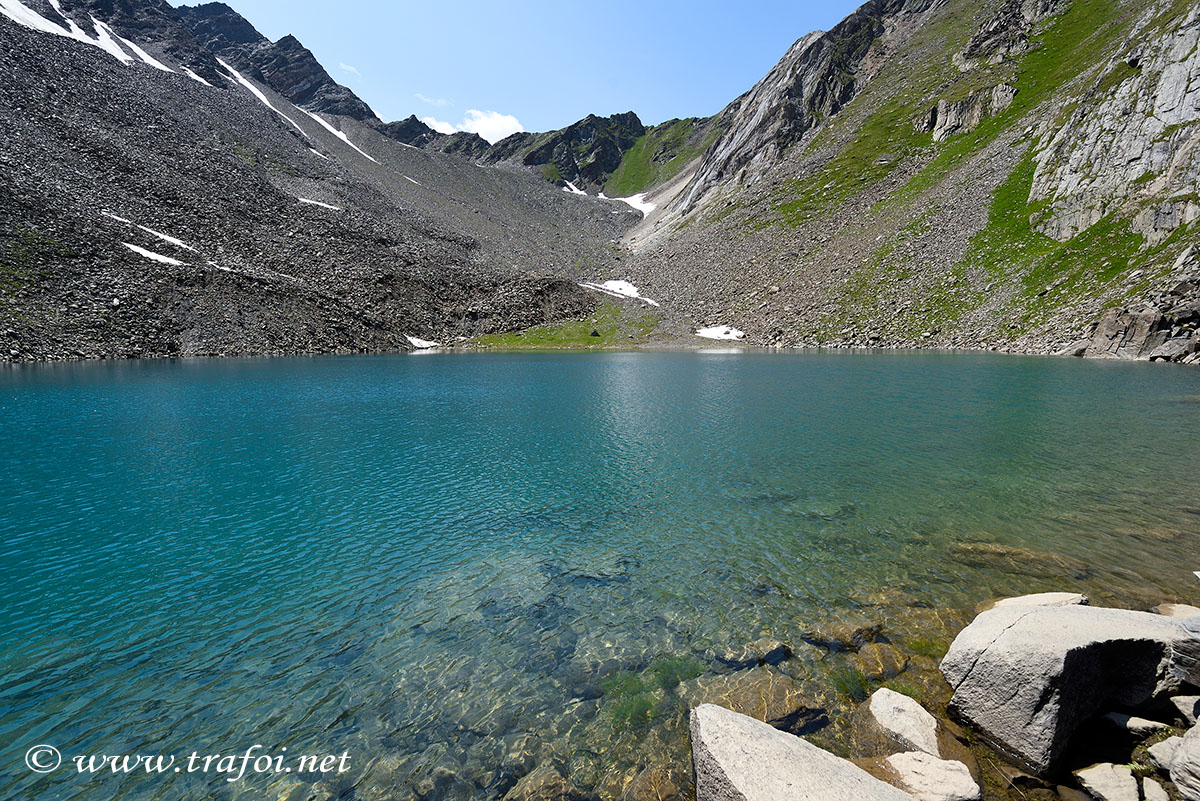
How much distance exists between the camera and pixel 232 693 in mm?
11359

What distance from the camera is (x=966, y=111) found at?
13700 centimetres

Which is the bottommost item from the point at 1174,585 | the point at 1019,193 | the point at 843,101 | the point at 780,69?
the point at 1174,585

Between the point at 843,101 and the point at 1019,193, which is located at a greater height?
the point at 843,101

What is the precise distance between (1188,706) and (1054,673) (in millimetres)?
2634

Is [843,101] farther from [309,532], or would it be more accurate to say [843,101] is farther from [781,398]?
[309,532]

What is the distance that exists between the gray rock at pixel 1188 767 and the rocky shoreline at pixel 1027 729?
0.05 feet

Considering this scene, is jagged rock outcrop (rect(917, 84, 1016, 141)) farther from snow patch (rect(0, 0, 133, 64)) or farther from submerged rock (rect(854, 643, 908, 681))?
snow patch (rect(0, 0, 133, 64))

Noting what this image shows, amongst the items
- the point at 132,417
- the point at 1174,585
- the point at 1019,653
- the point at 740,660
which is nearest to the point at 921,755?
the point at 1019,653

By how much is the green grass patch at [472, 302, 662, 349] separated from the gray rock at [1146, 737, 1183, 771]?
111m

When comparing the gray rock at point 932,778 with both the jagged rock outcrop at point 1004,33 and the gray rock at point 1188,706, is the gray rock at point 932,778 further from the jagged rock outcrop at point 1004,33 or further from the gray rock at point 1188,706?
the jagged rock outcrop at point 1004,33

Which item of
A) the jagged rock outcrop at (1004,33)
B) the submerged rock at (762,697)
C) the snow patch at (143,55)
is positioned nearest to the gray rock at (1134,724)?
the submerged rock at (762,697)

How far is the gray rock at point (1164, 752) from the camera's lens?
835 centimetres

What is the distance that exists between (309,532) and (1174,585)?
27178 mm

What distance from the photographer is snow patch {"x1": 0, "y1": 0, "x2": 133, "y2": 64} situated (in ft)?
441
